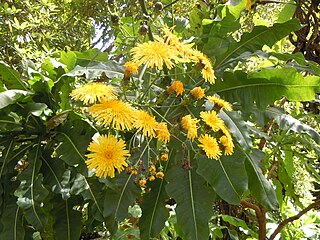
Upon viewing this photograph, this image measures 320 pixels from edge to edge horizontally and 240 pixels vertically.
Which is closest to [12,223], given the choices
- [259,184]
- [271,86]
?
[259,184]

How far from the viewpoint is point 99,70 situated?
3.60 ft

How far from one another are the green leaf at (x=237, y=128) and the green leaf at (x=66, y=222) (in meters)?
0.43

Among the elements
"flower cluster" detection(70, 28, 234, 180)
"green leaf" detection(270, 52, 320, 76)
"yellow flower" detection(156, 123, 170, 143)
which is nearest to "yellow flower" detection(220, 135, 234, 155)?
"flower cluster" detection(70, 28, 234, 180)

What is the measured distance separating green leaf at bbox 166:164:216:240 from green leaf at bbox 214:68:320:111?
0.23 meters

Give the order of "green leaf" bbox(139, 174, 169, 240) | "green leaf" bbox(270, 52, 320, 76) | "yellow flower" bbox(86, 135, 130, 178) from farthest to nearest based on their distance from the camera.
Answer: "green leaf" bbox(270, 52, 320, 76)
"green leaf" bbox(139, 174, 169, 240)
"yellow flower" bbox(86, 135, 130, 178)

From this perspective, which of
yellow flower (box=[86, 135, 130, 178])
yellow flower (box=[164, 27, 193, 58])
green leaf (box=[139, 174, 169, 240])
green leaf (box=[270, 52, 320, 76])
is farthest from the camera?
green leaf (box=[270, 52, 320, 76])

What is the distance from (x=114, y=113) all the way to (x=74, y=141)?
0.24 metres

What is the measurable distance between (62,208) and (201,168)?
358 millimetres

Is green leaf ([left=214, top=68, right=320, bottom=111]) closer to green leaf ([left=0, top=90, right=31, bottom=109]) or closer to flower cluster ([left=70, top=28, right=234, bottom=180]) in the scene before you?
flower cluster ([left=70, top=28, right=234, bottom=180])

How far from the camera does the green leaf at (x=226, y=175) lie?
97 centimetres

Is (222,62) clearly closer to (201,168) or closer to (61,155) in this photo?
(201,168)

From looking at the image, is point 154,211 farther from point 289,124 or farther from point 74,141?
point 289,124

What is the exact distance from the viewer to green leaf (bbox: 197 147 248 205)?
0.97 meters

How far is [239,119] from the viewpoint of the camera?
40.9 inches
